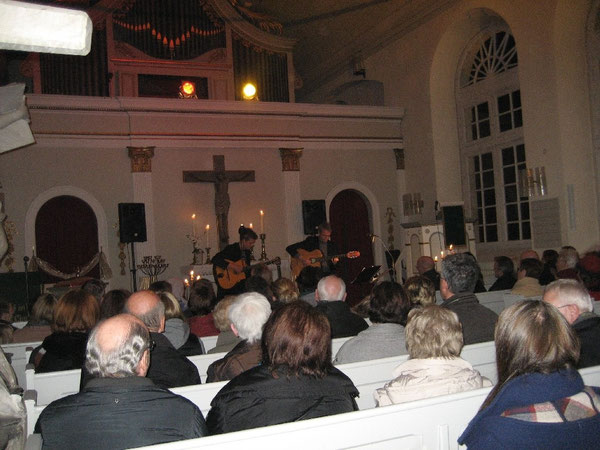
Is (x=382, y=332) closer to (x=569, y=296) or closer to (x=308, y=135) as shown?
(x=569, y=296)

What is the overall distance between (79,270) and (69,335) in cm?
778

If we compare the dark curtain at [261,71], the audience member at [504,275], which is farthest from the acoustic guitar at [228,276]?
the dark curtain at [261,71]

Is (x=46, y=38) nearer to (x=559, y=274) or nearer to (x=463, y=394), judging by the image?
(x=463, y=394)

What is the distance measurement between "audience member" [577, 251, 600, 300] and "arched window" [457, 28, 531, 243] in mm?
5545

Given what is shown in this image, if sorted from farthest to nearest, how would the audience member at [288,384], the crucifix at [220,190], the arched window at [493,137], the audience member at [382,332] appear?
the crucifix at [220,190] < the arched window at [493,137] < the audience member at [382,332] < the audience member at [288,384]

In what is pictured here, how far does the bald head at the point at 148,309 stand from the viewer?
11.2 feet

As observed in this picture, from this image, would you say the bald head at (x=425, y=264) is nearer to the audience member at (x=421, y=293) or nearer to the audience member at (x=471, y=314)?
the audience member at (x=421, y=293)

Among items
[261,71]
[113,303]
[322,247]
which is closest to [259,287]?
[113,303]

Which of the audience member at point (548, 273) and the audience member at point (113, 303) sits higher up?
the audience member at point (113, 303)

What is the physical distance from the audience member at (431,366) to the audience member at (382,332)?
0.86 meters

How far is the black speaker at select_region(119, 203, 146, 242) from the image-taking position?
10.8m

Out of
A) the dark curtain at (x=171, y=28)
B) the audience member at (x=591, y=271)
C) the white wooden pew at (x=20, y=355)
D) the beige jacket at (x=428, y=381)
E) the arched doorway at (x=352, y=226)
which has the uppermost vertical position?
the dark curtain at (x=171, y=28)

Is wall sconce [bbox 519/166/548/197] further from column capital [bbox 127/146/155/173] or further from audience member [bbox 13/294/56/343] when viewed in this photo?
audience member [bbox 13/294/56/343]

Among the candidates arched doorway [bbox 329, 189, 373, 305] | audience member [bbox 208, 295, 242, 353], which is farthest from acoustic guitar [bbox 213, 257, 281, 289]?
audience member [bbox 208, 295, 242, 353]
